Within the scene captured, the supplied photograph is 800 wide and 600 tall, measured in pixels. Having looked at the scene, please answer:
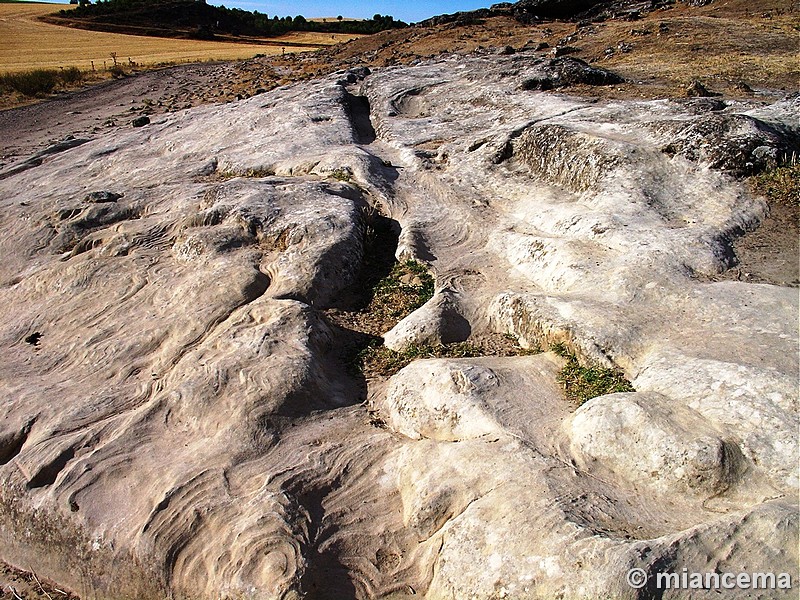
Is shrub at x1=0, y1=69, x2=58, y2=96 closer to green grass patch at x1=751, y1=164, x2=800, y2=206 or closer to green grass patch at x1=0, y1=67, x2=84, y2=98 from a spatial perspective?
green grass patch at x1=0, y1=67, x2=84, y2=98

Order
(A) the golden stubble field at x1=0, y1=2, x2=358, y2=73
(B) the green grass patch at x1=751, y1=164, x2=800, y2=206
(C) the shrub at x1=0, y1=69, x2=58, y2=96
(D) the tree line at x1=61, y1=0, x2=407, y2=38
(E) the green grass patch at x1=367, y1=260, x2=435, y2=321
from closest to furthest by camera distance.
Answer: (E) the green grass patch at x1=367, y1=260, x2=435, y2=321 → (B) the green grass patch at x1=751, y1=164, x2=800, y2=206 → (C) the shrub at x1=0, y1=69, x2=58, y2=96 → (A) the golden stubble field at x1=0, y1=2, x2=358, y2=73 → (D) the tree line at x1=61, y1=0, x2=407, y2=38

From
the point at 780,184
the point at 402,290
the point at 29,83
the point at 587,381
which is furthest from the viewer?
the point at 29,83

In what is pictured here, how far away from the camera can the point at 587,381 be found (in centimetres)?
703

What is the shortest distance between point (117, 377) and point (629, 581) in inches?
260

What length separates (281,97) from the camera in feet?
63.0

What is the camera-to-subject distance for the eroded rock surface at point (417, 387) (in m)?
5.40

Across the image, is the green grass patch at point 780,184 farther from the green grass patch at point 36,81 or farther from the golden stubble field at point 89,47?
the golden stubble field at point 89,47

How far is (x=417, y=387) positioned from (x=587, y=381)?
1.96 m

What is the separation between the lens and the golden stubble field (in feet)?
157

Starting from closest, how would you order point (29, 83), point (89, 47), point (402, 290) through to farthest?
point (402, 290)
point (29, 83)
point (89, 47)

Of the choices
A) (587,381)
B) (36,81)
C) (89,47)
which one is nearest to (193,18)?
(89,47)

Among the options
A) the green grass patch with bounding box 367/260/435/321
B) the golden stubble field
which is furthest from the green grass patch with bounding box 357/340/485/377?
the golden stubble field

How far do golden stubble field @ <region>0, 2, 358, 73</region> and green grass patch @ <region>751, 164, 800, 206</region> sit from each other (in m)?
45.1

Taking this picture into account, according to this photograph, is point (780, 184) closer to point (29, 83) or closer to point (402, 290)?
point (402, 290)
